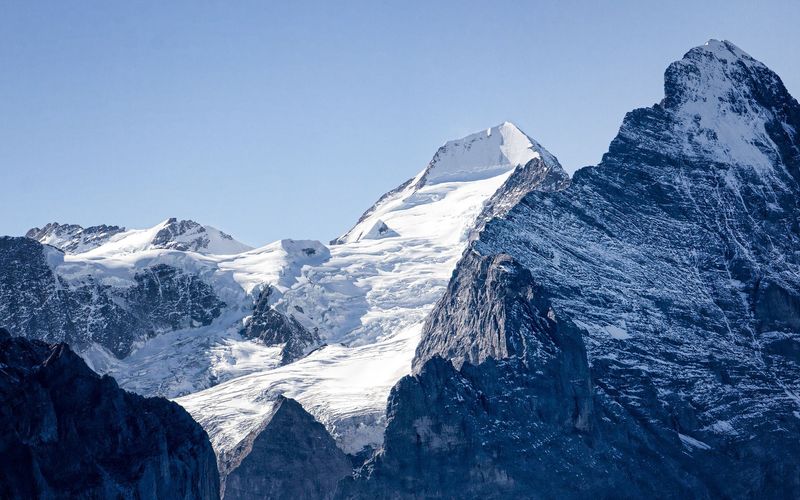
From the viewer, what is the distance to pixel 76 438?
186250 millimetres

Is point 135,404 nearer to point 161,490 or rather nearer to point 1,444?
point 161,490

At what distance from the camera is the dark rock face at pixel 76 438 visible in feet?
575

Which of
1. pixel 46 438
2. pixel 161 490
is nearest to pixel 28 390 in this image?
pixel 46 438

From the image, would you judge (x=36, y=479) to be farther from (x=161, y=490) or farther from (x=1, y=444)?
(x=161, y=490)

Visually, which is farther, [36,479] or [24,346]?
[24,346]

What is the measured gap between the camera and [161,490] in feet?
620

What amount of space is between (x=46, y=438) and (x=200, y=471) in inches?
846

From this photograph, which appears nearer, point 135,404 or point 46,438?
point 46,438

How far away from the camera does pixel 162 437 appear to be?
194625mm

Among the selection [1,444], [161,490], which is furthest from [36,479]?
[161,490]

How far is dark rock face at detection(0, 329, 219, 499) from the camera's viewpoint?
17538 centimetres

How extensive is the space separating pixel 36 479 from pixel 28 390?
1034 cm

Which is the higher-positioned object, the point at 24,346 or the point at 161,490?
the point at 24,346

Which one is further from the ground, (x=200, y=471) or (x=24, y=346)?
(x=24, y=346)
